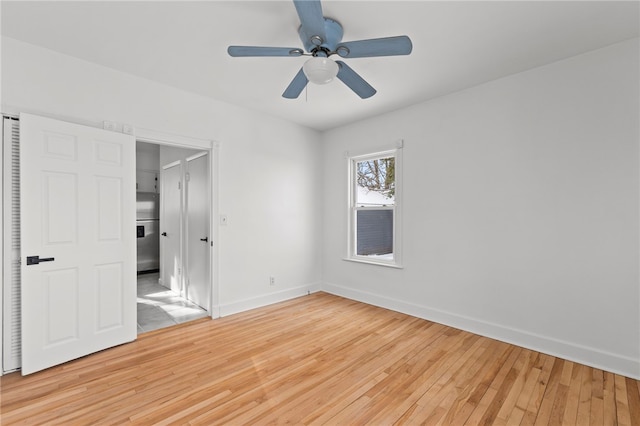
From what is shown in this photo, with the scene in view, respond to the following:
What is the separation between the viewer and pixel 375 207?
4.27m

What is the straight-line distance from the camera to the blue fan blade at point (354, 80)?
2.24 m

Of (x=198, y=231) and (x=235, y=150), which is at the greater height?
(x=235, y=150)

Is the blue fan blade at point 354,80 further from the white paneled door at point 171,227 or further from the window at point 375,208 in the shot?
the white paneled door at point 171,227

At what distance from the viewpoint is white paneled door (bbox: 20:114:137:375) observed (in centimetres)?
237

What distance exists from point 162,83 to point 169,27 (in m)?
1.07

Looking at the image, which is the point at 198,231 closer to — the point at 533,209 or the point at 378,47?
the point at 378,47

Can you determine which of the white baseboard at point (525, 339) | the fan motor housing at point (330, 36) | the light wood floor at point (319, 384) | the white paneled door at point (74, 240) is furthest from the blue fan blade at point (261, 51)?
the white baseboard at point (525, 339)

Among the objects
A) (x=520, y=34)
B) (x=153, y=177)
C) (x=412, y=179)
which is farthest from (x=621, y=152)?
(x=153, y=177)

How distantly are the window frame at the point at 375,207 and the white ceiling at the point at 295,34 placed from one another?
1.02 meters

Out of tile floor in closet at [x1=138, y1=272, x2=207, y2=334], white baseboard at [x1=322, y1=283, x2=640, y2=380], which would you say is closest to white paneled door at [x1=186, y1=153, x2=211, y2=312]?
tile floor in closet at [x1=138, y1=272, x2=207, y2=334]

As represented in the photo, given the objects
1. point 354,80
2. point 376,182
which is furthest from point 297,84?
point 376,182

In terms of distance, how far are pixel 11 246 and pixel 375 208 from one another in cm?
381

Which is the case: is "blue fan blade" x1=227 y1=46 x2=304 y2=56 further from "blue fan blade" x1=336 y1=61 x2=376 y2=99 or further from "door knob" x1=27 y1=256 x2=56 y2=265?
"door knob" x1=27 y1=256 x2=56 y2=265

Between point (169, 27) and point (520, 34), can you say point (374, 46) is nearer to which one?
point (520, 34)
